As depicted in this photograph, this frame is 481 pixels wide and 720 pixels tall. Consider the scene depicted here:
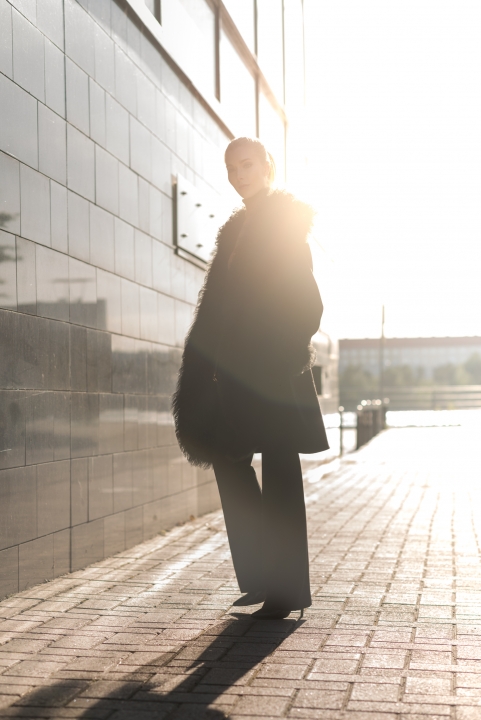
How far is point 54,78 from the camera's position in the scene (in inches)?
186

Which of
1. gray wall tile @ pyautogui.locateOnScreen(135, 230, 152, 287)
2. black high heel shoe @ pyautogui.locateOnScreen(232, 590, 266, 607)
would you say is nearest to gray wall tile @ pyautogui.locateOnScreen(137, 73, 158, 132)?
gray wall tile @ pyautogui.locateOnScreen(135, 230, 152, 287)

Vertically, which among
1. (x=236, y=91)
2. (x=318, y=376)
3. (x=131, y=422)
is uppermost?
(x=236, y=91)

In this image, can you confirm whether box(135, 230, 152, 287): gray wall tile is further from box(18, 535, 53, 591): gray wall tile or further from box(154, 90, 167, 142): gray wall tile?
box(18, 535, 53, 591): gray wall tile

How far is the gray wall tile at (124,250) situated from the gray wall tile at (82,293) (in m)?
0.46

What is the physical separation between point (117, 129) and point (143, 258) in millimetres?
923

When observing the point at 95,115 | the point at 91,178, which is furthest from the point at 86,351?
the point at 95,115

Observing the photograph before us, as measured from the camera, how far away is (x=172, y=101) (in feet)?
23.3

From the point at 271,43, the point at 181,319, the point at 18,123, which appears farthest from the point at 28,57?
the point at 271,43

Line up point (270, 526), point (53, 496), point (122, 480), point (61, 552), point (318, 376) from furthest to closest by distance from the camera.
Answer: point (318, 376) → point (122, 480) → point (61, 552) → point (53, 496) → point (270, 526)

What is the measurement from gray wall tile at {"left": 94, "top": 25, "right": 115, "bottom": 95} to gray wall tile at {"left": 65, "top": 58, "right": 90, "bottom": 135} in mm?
242

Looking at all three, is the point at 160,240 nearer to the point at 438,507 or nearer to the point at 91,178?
the point at 91,178

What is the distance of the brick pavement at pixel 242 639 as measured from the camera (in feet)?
8.66

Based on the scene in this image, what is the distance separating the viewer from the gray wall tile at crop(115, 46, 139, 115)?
19.0 feet

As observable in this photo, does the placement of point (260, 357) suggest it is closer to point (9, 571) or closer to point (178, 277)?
point (9, 571)
